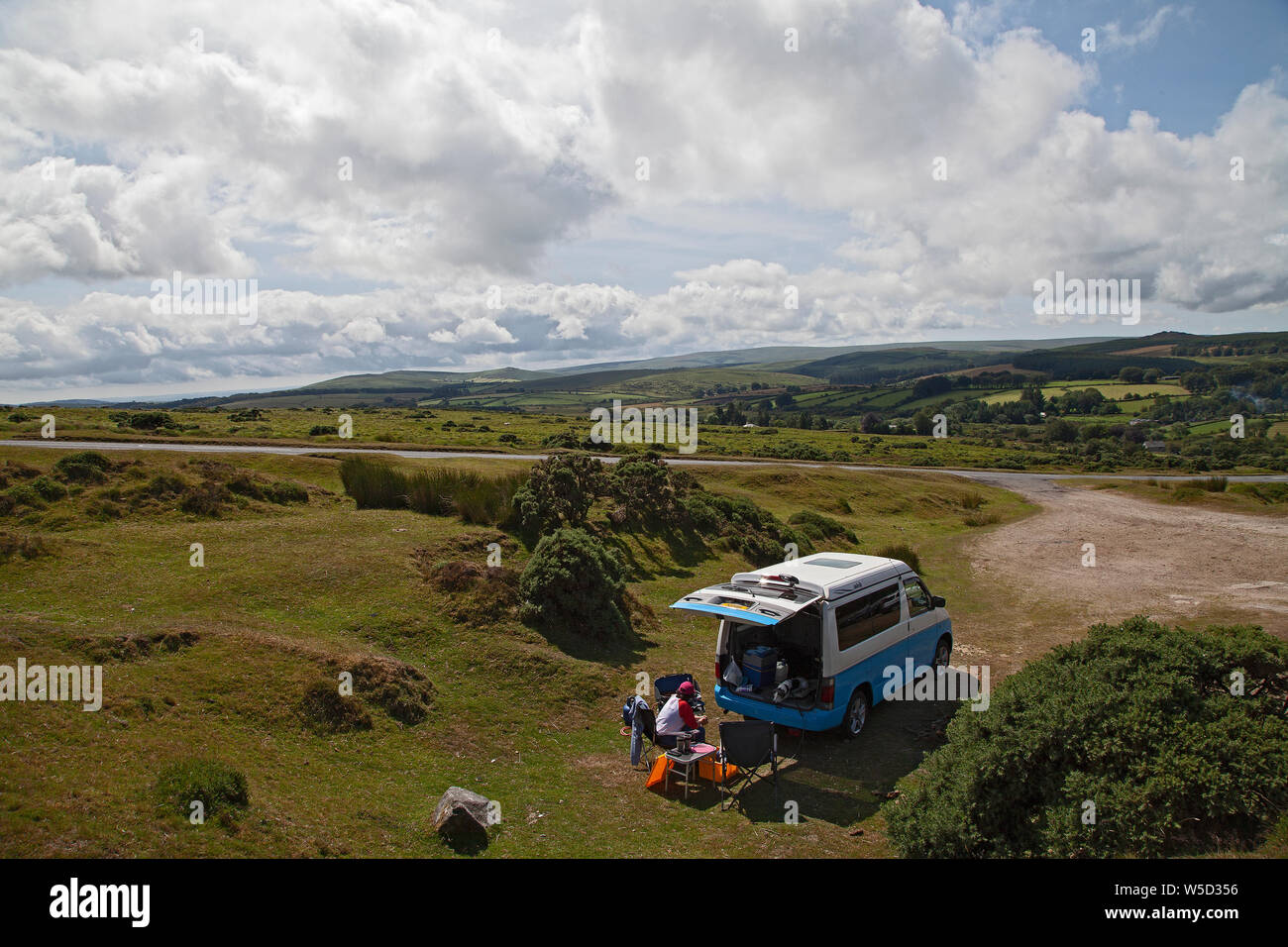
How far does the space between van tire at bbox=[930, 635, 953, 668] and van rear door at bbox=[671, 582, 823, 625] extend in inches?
197

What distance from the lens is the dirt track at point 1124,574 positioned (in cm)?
1744

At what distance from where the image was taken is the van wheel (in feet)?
35.5

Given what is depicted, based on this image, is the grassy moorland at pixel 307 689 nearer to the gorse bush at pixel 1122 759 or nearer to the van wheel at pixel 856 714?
the van wheel at pixel 856 714

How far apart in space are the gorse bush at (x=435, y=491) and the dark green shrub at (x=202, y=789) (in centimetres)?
1259

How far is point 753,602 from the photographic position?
10.3 meters

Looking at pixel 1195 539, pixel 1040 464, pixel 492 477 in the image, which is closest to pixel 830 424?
pixel 1040 464

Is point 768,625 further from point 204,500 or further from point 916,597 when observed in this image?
point 204,500

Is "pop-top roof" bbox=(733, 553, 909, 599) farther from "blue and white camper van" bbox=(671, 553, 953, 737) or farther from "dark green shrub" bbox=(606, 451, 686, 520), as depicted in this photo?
"dark green shrub" bbox=(606, 451, 686, 520)

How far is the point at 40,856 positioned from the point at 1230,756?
10.3m

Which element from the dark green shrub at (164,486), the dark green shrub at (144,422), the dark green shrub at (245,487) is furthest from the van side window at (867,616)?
the dark green shrub at (144,422)

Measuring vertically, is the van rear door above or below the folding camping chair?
above

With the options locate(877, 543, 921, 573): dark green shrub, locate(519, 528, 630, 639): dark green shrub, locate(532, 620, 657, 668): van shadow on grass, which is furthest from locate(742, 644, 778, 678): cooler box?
locate(877, 543, 921, 573): dark green shrub

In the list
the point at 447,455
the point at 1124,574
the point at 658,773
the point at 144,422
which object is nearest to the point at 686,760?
the point at 658,773
